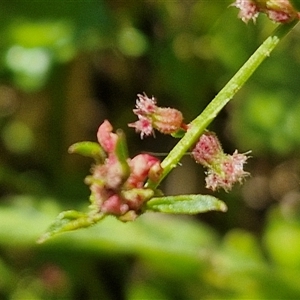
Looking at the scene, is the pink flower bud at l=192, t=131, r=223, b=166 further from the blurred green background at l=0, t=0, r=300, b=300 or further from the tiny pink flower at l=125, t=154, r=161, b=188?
the blurred green background at l=0, t=0, r=300, b=300

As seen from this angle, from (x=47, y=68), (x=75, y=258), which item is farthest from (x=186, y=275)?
(x=47, y=68)

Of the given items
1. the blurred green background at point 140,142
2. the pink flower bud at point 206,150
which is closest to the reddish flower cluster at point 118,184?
the pink flower bud at point 206,150

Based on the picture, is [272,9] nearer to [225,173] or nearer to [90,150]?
[225,173]

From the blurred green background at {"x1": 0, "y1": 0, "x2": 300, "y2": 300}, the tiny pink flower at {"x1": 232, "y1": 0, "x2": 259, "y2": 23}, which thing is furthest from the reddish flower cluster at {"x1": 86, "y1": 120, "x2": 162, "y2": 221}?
the blurred green background at {"x1": 0, "y1": 0, "x2": 300, "y2": 300}

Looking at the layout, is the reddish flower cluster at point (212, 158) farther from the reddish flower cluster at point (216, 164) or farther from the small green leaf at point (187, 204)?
the small green leaf at point (187, 204)

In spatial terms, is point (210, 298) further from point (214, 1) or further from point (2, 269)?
point (214, 1)

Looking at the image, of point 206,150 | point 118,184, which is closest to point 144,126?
point 206,150
